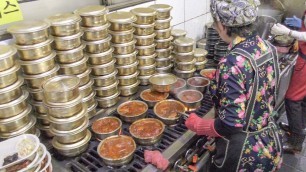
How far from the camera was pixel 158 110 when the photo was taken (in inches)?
64.6

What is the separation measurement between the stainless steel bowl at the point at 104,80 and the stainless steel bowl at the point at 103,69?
2cm

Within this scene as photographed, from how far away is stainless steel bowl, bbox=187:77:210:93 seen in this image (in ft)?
6.10

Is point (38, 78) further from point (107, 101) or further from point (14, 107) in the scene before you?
point (107, 101)

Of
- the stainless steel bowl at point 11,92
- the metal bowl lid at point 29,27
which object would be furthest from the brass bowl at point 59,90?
the metal bowl lid at point 29,27

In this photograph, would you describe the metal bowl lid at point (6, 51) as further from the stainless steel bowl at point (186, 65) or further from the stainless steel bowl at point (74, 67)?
→ the stainless steel bowl at point (186, 65)

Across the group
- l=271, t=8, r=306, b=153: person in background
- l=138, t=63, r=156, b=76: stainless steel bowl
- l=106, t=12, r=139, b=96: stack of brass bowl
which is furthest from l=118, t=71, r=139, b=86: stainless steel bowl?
l=271, t=8, r=306, b=153: person in background

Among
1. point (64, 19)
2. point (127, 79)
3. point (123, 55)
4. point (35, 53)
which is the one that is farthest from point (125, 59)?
point (35, 53)

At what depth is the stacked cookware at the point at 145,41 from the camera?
5.70 ft

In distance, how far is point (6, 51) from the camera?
1.14 m

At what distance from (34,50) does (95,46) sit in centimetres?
37

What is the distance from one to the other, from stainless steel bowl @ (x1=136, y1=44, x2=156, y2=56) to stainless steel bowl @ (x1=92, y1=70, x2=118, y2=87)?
29 cm

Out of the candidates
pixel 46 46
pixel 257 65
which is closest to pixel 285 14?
pixel 257 65

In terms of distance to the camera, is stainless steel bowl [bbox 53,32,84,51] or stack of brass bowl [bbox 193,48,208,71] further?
stack of brass bowl [bbox 193,48,208,71]

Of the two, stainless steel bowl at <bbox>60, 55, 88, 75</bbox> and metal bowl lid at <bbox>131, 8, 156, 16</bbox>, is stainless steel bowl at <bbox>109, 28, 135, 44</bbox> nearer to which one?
metal bowl lid at <bbox>131, 8, 156, 16</bbox>
